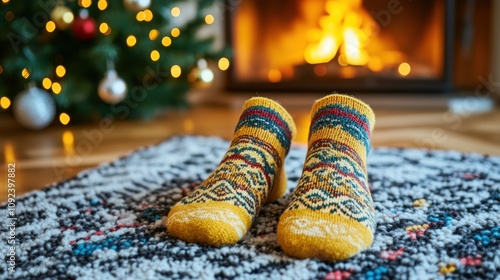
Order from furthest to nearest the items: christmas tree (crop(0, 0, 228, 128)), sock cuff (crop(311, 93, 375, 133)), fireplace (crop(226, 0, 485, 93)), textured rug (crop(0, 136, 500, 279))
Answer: fireplace (crop(226, 0, 485, 93))
christmas tree (crop(0, 0, 228, 128))
sock cuff (crop(311, 93, 375, 133))
textured rug (crop(0, 136, 500, 279))

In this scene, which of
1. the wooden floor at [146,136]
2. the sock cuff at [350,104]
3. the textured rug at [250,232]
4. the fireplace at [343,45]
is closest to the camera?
the textured rug at [250,232]

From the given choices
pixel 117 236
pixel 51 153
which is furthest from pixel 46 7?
pixel 117 236

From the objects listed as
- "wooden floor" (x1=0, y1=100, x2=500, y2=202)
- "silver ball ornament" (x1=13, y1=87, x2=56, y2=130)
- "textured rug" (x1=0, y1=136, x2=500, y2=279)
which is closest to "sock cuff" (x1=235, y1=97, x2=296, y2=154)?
"textured rug" (x1=0, y1=136, x2=500, y2=279)

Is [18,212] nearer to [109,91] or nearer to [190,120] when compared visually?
[109,91]

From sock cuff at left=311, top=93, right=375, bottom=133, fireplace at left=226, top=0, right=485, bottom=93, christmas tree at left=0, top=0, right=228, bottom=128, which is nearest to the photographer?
sock cuff at left=311, top=93, right=375, bottom=133

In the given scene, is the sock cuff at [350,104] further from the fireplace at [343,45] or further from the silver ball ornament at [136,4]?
the fireplace at [343,45]

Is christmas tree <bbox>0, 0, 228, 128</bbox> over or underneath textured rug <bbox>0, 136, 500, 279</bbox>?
over

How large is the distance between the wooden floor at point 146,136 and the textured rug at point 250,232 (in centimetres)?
18

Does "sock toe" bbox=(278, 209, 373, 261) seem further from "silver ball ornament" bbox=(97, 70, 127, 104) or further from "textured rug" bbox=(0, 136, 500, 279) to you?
"silver ball ornament" bbox=(97, 70, 127, 104)

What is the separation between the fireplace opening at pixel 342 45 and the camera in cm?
225

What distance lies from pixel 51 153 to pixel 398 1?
145cm

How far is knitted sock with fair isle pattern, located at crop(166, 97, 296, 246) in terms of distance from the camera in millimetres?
840

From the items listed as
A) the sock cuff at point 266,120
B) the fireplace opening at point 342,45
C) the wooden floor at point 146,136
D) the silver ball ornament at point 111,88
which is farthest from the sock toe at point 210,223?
the fireplace opening at point 342,45

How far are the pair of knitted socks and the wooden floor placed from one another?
1.76 ft
